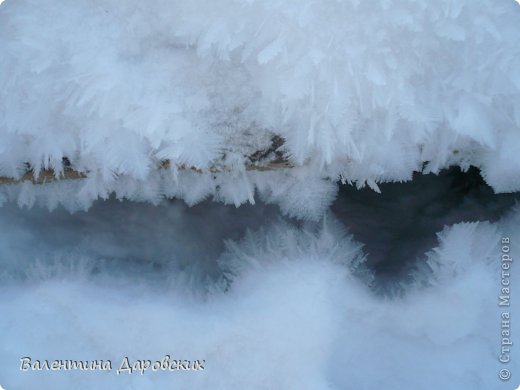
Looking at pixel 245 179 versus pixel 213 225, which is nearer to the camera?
pixel 245 179

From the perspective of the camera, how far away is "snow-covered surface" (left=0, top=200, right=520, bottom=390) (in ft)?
3.00

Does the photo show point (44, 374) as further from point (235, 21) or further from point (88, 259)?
point (235, 21)

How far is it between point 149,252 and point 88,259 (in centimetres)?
12

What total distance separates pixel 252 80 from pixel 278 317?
1.31ft

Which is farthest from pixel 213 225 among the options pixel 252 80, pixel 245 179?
pixel 252 80

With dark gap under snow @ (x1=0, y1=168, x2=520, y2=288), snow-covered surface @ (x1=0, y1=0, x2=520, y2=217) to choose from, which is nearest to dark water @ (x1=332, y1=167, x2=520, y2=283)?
dark gap under snow @ (x1=0, y1=168, x2=520, y2=288)

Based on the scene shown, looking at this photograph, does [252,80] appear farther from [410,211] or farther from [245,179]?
[410,211]

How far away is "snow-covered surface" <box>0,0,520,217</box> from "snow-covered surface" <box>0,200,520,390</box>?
0.71 ft

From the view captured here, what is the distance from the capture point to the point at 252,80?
792 mm

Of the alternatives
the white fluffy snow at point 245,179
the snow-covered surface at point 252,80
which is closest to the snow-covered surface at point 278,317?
the white fluffy snow at point 245,179

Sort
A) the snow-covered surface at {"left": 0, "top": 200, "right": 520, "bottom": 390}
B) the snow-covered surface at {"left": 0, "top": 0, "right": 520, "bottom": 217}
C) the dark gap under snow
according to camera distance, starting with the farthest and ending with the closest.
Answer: the dark gap under snow < the snow-covered surface at {"left": 0, "top": 200, "right": 520, "bottom": 390} < the snow-covered surface at {"left": 0, "top": 0, "right": 520, "bottom": 217}

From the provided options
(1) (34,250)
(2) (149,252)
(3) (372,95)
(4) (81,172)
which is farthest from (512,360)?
(1) (34,250)

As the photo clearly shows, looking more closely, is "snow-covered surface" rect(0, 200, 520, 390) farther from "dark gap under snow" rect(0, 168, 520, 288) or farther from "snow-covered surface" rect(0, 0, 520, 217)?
"snow-covered surface" rect(0, 0, 520, 217)

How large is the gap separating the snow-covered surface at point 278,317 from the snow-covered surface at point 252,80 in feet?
0.71
